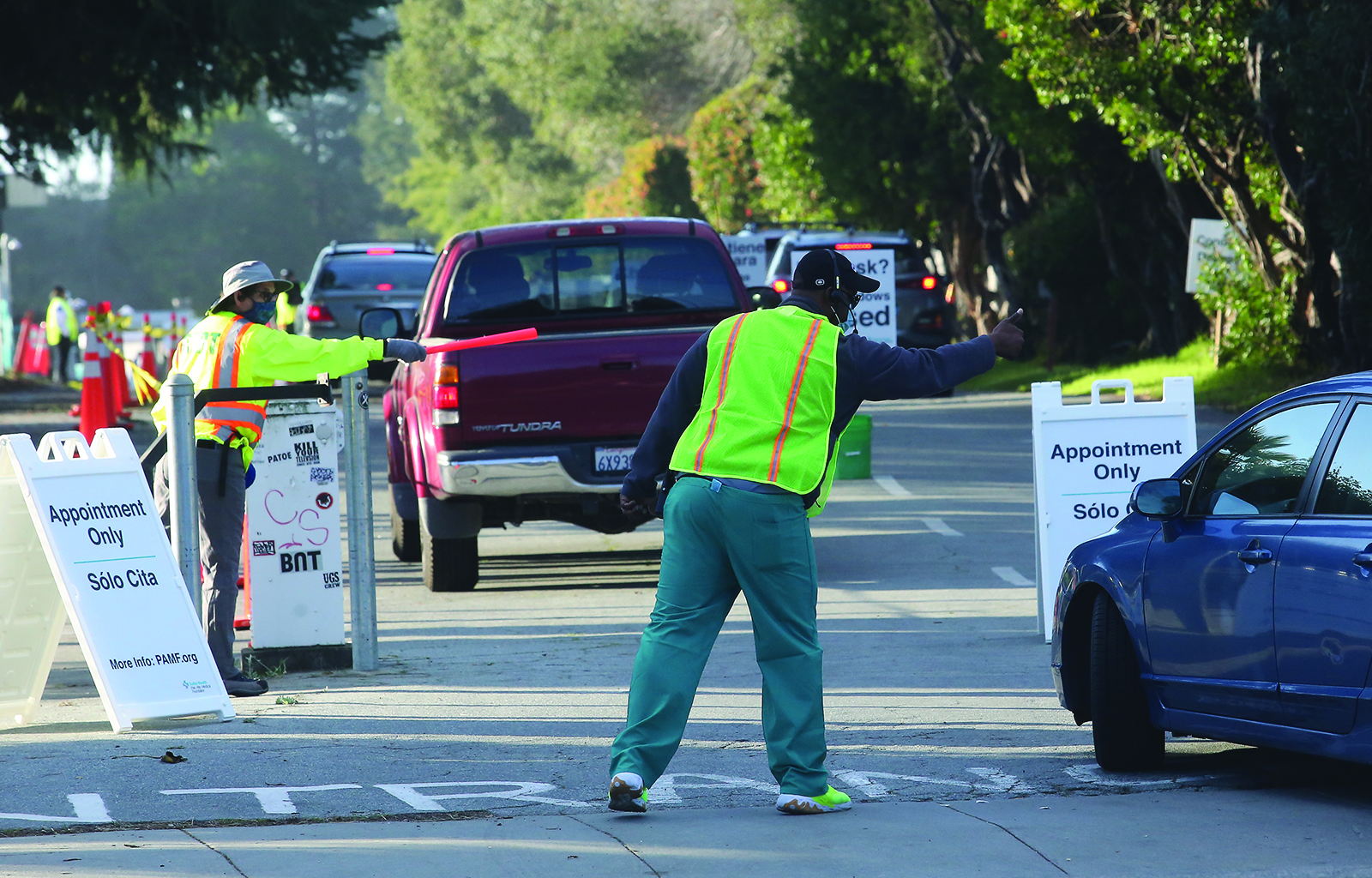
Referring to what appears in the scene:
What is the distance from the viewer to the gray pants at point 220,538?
322 inches

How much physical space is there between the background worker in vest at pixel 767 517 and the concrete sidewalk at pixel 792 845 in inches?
9.1

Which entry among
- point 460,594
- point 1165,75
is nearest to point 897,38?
point 1165,75

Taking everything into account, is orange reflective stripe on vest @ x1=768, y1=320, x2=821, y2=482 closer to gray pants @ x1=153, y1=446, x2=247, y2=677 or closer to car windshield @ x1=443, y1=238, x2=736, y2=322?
gray pants @ x1=153, y1=446, x2=247, y2=677

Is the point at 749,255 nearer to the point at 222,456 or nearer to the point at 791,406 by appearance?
the point at 222,456

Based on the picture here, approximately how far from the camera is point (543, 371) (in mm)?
10781

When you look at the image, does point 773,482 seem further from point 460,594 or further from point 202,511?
point 460,594

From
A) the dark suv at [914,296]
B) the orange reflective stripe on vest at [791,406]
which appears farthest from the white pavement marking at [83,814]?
the dark suv at [914,296]

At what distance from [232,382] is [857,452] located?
28.7 feet

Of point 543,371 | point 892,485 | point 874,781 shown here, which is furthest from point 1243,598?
point 892,485

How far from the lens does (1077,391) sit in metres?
26.5

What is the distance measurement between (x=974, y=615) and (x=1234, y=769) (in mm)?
3594

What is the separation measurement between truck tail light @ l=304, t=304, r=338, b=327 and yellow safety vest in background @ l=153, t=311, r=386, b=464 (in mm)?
14985

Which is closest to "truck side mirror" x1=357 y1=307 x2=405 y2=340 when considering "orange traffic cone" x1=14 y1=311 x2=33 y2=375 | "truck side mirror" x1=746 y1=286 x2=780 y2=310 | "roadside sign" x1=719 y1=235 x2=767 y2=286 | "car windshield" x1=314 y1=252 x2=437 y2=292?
"truck side mirror" x1=746 y1=286 x2=780 y2=310

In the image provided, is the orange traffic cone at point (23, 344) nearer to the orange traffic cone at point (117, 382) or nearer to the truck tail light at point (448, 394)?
the orange traffic cone at point (117, 382)
